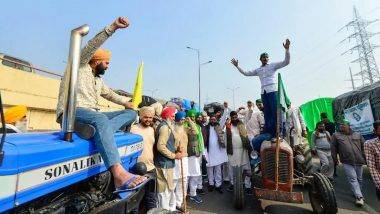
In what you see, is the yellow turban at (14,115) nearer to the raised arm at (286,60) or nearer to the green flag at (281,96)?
the green flag at (281,96)

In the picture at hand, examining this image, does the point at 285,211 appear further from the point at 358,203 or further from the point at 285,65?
the point at 285,65

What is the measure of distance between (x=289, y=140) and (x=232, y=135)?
1794mm

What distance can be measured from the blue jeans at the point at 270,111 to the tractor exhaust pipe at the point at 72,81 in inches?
202

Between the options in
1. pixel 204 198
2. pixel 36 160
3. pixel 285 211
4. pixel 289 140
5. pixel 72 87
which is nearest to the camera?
pixel 36 160

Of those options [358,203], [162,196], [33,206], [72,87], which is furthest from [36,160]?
[358,203]

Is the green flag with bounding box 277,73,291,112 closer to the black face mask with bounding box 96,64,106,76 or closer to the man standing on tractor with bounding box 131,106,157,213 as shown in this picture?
the man standing on tractor with bounding box 131,106,157,213

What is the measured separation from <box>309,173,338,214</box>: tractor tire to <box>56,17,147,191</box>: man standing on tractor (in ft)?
13.5

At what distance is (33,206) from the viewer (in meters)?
2.04

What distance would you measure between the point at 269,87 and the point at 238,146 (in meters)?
2.12

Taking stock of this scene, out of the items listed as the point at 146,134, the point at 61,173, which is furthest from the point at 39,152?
the point at 146,134

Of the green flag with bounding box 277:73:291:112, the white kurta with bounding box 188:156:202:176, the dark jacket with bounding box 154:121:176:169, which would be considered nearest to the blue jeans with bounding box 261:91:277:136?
the green flag with bounding box 277:73:291:112

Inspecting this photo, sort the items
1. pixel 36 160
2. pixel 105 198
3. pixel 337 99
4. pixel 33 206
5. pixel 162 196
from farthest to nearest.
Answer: pixel 337 99
pixel 162 196
pixel 105 198
pixel 33 206
pixel 36 160

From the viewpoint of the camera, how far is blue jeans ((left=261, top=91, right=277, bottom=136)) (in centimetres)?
685

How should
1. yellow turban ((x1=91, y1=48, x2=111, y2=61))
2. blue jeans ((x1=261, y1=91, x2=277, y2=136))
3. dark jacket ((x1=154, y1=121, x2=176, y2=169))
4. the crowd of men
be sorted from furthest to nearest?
blue jeans ((x1=261, y1=91, x2=277, y2=136))
dark jacket ((x1=154, y1=121, x2=176, y2=169))
yellow turban ((x1=91, y1=48, x2=111, y2=61))
the crowd of men
